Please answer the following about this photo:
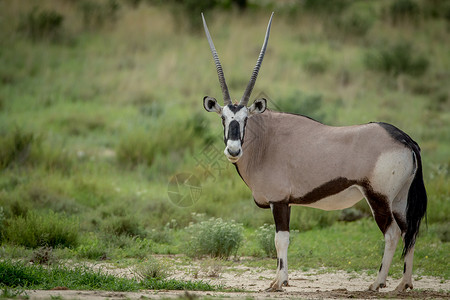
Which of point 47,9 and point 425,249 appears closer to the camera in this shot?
point 425,249

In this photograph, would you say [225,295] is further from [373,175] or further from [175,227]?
[175,227]

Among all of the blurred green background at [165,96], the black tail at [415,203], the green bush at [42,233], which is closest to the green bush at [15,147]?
the blurred green background at [165,96]

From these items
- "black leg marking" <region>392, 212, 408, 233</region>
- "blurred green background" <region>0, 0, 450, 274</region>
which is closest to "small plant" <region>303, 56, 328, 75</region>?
"blurred green background" <region>0, 0, 450, 274</region>

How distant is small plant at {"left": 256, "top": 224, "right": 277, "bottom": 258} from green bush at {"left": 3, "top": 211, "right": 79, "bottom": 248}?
2.97 m

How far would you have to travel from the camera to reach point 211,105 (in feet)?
28.5

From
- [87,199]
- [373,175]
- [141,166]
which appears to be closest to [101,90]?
[141,166]

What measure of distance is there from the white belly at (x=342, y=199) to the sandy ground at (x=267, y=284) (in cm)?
106

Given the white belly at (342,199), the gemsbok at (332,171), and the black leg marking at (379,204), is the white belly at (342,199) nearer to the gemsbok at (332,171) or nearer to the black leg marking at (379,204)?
the gemsbok at (332,171)

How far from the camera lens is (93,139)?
17984 millimetres

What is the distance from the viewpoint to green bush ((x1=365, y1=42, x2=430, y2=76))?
23953 millimetres

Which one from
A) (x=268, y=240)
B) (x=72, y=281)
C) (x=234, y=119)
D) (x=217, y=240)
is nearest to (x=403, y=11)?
(x=268, y=240)

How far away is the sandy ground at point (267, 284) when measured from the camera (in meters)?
7.26

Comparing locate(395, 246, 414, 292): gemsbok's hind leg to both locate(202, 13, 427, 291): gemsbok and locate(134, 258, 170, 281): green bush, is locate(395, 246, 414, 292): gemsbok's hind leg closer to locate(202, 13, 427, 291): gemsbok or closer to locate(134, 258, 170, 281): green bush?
locate(202, 13, 427, 291): gemsbok

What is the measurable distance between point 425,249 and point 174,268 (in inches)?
163
